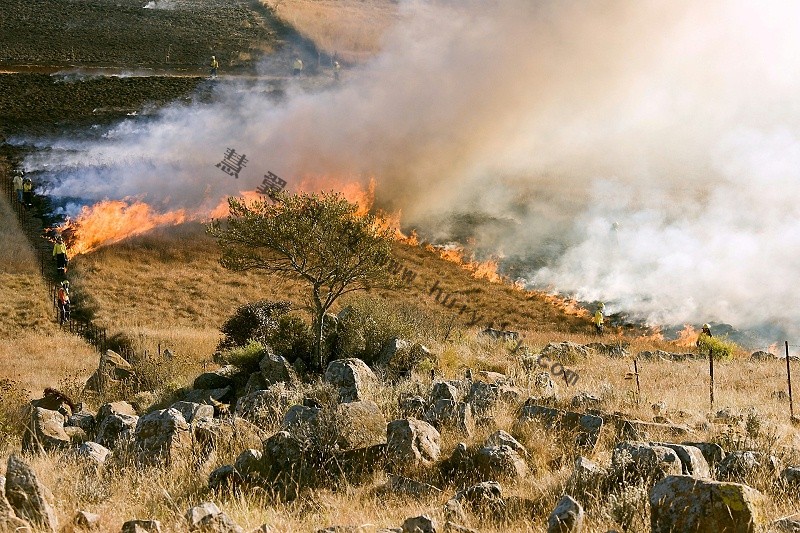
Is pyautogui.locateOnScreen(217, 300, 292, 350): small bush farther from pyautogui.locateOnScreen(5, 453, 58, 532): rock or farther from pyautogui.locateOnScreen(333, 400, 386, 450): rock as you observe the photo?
pyautogui.locateOnScreen(5, 453, 58, 532): rock

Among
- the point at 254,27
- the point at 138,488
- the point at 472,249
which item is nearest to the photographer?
the point at 138,488

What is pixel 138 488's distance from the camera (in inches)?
337

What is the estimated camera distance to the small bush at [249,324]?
30531 millimetres

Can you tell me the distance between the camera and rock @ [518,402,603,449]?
35.0 feet

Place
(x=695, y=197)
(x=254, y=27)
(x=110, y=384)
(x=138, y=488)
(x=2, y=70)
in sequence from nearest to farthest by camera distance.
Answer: (x=138, y=488) < (x=110, y=384) < (x=695, y=197) < (x=2, y=70) < (x=254, y=27)

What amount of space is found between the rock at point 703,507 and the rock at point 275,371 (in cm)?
1191

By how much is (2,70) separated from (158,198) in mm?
38777

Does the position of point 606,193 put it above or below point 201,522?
below

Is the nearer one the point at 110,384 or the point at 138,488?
the point at 138,488

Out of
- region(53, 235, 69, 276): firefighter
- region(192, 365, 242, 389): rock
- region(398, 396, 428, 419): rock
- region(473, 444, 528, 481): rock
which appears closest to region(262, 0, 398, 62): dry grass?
region(53, 235, 69, 276): firefighter

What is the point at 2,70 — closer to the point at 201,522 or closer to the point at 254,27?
the point at 254,27

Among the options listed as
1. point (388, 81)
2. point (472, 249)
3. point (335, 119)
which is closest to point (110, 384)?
point (472, 249)

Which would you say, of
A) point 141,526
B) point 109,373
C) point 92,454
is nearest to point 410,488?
point 141,526

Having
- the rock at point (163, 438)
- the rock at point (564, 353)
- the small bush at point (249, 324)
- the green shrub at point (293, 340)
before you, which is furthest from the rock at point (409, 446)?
the small bush at point (249, 324)
